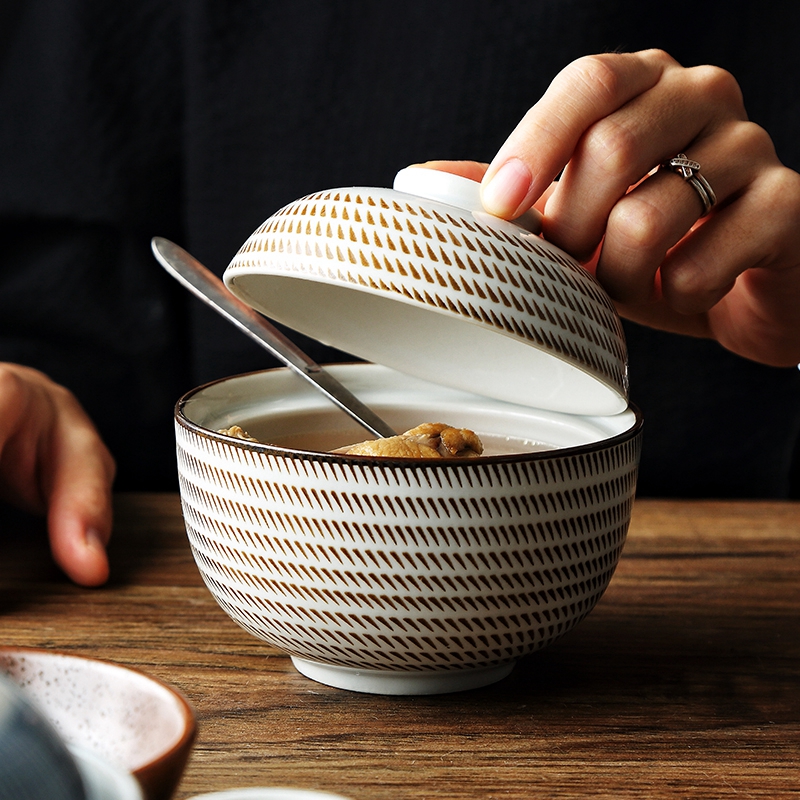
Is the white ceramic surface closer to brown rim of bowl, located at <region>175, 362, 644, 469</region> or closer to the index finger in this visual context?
brown rim of bowl, located at <region>175, 362, 644, 469</region>

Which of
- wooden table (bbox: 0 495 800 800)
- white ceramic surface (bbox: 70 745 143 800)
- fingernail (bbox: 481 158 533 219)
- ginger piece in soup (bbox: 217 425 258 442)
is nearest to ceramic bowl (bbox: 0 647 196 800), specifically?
white ceramic surface (bbox: 70 745 143 800)

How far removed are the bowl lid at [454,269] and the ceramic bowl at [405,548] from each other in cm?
6

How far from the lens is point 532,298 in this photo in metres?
0.48

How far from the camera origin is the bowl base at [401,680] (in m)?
0.52

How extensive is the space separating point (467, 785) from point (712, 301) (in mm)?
412

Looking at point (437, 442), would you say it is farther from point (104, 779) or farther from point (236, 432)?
point (104, 779)

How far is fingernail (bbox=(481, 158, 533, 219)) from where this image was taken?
1.75 ft

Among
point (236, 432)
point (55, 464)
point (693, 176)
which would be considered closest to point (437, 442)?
point (236, 432)

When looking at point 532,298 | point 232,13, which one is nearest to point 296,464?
point 532,298

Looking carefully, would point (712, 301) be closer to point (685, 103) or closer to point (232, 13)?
point (685, 103)

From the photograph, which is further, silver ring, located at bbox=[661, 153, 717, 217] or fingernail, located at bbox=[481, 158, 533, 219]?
silver ring, located at bbox=[661, 153, 717, 217]

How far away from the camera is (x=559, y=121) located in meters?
0.59

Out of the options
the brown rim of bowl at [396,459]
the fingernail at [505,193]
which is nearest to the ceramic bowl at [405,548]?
the brown rim of bowl at [396,459]

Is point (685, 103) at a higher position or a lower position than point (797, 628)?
higher
